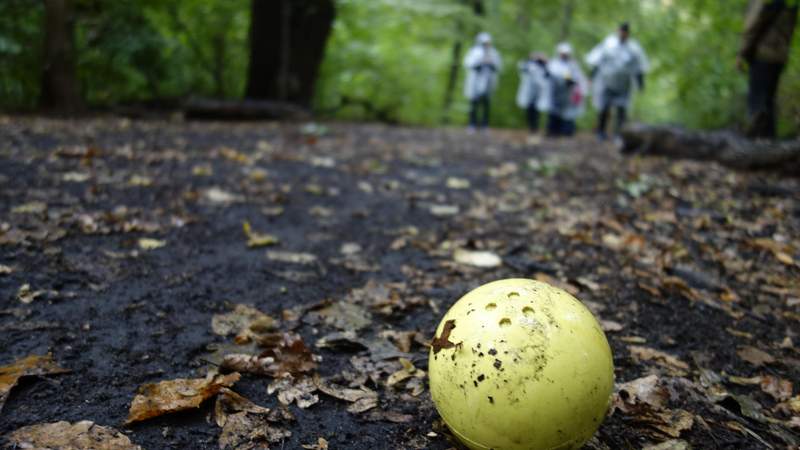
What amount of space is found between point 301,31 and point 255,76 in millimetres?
1190

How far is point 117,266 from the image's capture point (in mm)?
3701

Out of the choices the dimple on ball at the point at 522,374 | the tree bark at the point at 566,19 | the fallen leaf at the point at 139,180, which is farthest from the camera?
the tree bark at the point at 566,19

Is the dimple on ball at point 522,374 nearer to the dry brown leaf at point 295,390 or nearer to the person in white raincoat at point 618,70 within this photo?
the dry brown leaf at point 295,390

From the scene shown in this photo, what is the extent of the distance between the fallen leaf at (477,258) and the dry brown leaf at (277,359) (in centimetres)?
171

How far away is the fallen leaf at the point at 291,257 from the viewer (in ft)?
13.7

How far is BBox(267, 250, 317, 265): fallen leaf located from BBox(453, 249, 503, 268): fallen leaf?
3.49 ft

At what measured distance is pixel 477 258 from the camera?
441 cm

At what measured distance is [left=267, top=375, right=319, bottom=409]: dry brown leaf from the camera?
252cm

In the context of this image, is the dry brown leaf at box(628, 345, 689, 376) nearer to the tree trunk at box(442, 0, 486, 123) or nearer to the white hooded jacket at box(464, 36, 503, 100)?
the white hooded jacket at box(464, 36, 503, 100)

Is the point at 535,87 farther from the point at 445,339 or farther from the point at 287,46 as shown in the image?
the point at 445,339

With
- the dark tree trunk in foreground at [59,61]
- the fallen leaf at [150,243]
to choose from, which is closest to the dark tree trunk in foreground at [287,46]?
the dark tree trunk in foreground at [59,61]

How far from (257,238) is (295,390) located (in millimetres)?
2073

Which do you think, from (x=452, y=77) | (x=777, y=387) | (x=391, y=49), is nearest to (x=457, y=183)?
(x=777, y=387)

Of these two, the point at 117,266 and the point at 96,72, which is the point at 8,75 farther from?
the point at 117,266
